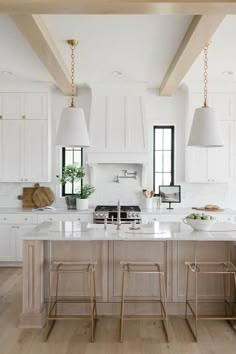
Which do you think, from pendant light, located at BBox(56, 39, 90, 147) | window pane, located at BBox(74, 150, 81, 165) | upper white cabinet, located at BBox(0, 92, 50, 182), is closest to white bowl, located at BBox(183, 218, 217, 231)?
pendant light, located at BBox(56, 39, 90, 147)

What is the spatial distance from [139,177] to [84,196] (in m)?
1.04

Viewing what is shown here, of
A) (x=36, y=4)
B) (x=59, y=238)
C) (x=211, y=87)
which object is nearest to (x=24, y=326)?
(x=59, y=238)

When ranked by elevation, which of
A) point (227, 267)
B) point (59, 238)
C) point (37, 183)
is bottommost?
point (227, 267)

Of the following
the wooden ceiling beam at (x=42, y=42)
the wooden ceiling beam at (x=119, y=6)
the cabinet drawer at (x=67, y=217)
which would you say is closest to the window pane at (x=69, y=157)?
the cabinet drawer at (x=67, y=217)

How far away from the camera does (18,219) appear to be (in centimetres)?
596

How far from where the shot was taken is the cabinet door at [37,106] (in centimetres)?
621

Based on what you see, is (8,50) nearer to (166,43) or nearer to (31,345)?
(166,43)

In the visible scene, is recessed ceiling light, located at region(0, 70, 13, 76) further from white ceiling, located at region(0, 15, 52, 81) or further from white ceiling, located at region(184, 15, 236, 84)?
white ceiling, located at region(184, 15, 236, 84)

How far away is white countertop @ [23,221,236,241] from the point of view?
3.61m

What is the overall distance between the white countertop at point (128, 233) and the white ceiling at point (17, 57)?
6.79 ft

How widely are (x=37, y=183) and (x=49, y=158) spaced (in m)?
0.52

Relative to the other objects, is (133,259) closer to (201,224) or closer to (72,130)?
(201,224)

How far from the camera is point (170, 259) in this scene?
4.00 metres

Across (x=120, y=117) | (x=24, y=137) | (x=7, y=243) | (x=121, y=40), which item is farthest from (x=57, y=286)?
(x=120, y=117)
